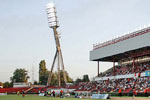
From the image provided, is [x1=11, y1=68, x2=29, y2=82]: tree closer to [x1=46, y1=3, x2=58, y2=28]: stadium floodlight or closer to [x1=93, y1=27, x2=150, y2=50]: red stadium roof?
[x1=46, y1=3, x2=58, y2=28]: stadium floodlight

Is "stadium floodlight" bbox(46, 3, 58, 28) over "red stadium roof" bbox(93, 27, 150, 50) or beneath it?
over

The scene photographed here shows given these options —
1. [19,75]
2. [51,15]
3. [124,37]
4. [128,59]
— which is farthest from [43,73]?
[124,37]

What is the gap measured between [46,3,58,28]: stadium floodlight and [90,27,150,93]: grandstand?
14.5 m

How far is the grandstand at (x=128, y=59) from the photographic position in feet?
196

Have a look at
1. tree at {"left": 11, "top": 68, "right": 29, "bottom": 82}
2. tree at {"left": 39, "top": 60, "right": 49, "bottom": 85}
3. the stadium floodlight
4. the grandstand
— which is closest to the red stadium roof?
the grandstand

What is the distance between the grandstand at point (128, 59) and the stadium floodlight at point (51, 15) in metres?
14.5

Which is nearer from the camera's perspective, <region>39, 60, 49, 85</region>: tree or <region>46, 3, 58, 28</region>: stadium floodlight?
<region>46, 3, 58, 28</region>: stadium floodlight

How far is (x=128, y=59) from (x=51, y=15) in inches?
1047

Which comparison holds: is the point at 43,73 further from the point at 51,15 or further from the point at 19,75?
the point at 51,15

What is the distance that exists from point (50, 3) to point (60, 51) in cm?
1499

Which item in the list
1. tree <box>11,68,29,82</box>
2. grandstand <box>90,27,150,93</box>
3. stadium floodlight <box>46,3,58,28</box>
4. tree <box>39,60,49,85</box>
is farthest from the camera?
tree <box>11,68,29,82</box>

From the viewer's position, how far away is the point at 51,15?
87.1 meters

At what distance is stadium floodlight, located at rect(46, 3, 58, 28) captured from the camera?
86.9 m

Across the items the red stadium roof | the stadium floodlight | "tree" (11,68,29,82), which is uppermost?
the stadium floodlight
